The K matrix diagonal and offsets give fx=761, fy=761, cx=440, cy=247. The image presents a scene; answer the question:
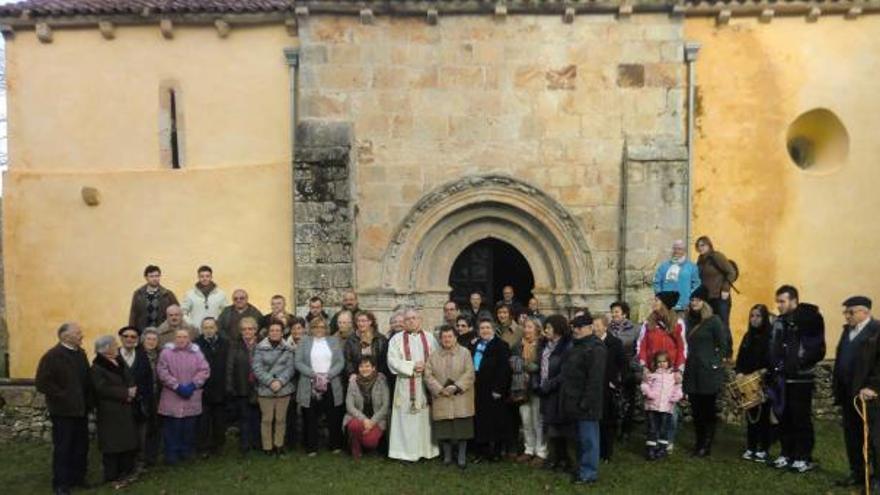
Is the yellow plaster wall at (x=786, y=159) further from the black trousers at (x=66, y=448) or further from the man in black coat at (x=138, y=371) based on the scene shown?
the black trousers at (x=66, y=448)

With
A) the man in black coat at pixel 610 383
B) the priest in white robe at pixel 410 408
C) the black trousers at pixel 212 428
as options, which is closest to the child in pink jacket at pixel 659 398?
the man in black coat at pixel 610 383

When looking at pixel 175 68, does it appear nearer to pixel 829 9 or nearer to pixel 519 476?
pixel 519 476

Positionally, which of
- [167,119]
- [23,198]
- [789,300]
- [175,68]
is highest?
[175,68]

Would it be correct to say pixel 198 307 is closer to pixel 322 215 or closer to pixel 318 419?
pixel 322 215

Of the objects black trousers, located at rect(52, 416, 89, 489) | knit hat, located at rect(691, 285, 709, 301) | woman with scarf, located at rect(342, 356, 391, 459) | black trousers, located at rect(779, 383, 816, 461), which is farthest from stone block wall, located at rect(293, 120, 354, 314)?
black trousers, located at rect(779, 383, 816, 461)

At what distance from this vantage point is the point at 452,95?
10.5 m

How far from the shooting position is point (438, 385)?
7809 mm

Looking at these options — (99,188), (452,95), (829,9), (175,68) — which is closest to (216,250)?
(99,188)

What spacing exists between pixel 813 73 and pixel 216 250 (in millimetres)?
8857

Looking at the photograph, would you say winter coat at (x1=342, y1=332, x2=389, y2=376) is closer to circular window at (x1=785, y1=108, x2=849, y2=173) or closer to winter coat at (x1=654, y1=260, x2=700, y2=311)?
winter coat at (x1=654, y1=260, x2=700, y2=311)

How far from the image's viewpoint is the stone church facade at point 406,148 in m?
10.5

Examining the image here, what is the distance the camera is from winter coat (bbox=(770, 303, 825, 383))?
7359 mm

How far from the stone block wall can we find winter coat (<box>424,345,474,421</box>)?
2816 millimetres

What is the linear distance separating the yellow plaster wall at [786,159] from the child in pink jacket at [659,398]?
3567 mm
